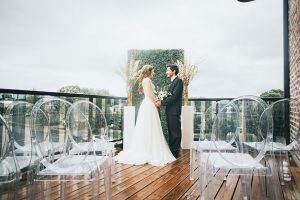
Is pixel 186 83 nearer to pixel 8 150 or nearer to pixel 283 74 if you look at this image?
pixel 283 74

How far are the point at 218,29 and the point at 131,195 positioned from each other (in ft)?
20.6

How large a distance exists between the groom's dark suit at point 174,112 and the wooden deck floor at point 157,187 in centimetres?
115

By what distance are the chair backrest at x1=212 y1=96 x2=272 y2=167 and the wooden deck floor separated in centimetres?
68

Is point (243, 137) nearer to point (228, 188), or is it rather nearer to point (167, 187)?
point (228, 188)

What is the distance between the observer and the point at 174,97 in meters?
4.87

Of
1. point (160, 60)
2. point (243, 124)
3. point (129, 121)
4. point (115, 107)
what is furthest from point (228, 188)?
point (160, 60)

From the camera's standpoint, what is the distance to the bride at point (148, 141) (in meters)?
4.43

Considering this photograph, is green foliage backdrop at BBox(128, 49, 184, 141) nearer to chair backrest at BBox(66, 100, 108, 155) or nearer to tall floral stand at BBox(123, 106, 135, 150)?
tall floral stand at BBox(123, 106, 135, 150)

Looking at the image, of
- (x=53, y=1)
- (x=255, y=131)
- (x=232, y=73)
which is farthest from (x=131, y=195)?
(x=53, y=1)

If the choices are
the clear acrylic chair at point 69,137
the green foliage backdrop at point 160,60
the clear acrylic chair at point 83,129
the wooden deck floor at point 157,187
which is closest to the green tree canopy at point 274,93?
the wooden deck floor at point 157,187

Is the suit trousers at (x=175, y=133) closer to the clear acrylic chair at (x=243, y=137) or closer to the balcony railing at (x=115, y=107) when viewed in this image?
the balcony railing at (x=115, y=107)

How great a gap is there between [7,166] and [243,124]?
199 centimetres

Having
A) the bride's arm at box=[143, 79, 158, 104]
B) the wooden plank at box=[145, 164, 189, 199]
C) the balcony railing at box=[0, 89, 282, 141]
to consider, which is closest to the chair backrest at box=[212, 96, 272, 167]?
the wooden plank at box=[145, 164, 189, 199]

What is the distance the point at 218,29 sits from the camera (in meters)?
7.63
